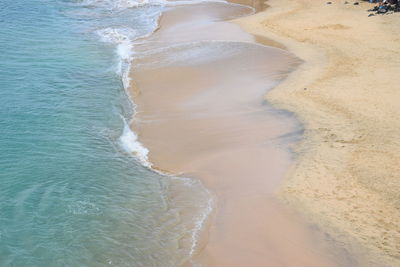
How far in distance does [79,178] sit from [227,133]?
A: 3696 mm

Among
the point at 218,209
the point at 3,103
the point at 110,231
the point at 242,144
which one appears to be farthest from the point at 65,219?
the point at 3,103

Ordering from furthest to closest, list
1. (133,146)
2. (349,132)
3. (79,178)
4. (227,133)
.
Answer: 1. (133,146)
2. (227,133)
3. (349,132)
4. (79,178)

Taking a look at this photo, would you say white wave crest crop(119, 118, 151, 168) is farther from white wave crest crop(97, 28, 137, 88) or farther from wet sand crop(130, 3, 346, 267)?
white wave crest crop(97, 28, 137, 88)

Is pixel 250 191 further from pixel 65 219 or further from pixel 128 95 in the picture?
pixel 128 95

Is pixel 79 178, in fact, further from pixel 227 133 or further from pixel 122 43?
pixel 122 43

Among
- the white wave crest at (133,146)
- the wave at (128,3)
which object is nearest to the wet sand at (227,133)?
the white wave crest at (133,146)

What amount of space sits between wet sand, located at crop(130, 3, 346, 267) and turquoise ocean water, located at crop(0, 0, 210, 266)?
511 millimetres

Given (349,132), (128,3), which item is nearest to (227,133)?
(349,132)

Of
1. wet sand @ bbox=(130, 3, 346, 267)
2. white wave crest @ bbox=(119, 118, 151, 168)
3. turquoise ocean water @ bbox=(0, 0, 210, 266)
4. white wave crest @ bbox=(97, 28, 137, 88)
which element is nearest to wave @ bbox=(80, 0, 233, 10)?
white wave crest @ bbox=(97, 28, 137, 88)

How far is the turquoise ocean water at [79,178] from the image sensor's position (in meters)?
7.64

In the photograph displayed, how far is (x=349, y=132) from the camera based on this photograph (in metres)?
10.6

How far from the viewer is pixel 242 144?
10.7 meters

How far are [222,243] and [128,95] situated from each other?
27.8ft

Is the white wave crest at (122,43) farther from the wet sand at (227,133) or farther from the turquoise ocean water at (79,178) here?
the wet sand at (227,133)
